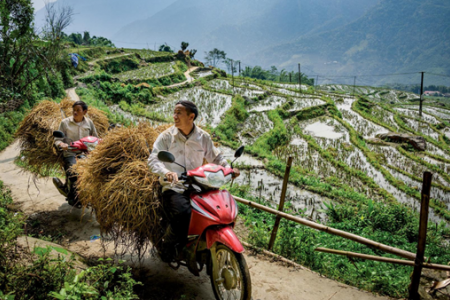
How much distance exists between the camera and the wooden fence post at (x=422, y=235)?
265 centimetres

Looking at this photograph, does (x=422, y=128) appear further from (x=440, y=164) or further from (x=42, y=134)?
(x=42, y=134)

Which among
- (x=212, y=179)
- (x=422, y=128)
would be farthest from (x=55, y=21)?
(x=422, y=128)

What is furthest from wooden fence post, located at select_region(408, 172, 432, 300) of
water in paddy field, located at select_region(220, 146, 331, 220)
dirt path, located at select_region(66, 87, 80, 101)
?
dirt path, located at select_region(66, 87, 80, 101)

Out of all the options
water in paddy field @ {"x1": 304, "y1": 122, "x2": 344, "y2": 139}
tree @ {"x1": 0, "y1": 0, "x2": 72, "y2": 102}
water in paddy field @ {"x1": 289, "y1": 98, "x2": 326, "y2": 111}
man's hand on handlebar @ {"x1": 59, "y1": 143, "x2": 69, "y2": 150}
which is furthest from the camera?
water in paddy field @ {"x1": 289, "y1": 98, "x2": 326, "y2": 111}

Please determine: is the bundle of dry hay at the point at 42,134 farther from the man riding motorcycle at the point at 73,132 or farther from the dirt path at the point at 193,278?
the dirt path at the point at 193,278

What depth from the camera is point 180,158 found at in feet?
9.85

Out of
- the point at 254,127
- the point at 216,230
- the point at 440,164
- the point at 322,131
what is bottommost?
the point at 440,164

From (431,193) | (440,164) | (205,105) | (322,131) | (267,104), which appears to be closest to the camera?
(431,193)

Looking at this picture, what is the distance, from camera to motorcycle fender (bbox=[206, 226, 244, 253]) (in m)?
2.34

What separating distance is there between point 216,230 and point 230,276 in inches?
15.9

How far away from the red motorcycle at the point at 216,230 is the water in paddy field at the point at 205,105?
453 inches

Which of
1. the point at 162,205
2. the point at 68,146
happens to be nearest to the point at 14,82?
the point at 68,146

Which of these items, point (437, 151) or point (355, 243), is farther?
point (437, 151)

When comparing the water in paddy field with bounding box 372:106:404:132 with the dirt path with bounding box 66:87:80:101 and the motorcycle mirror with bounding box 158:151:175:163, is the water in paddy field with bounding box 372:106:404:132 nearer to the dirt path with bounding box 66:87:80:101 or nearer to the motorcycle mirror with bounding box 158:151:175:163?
the motorcycle mirror with bounding box 158:151:175:163
